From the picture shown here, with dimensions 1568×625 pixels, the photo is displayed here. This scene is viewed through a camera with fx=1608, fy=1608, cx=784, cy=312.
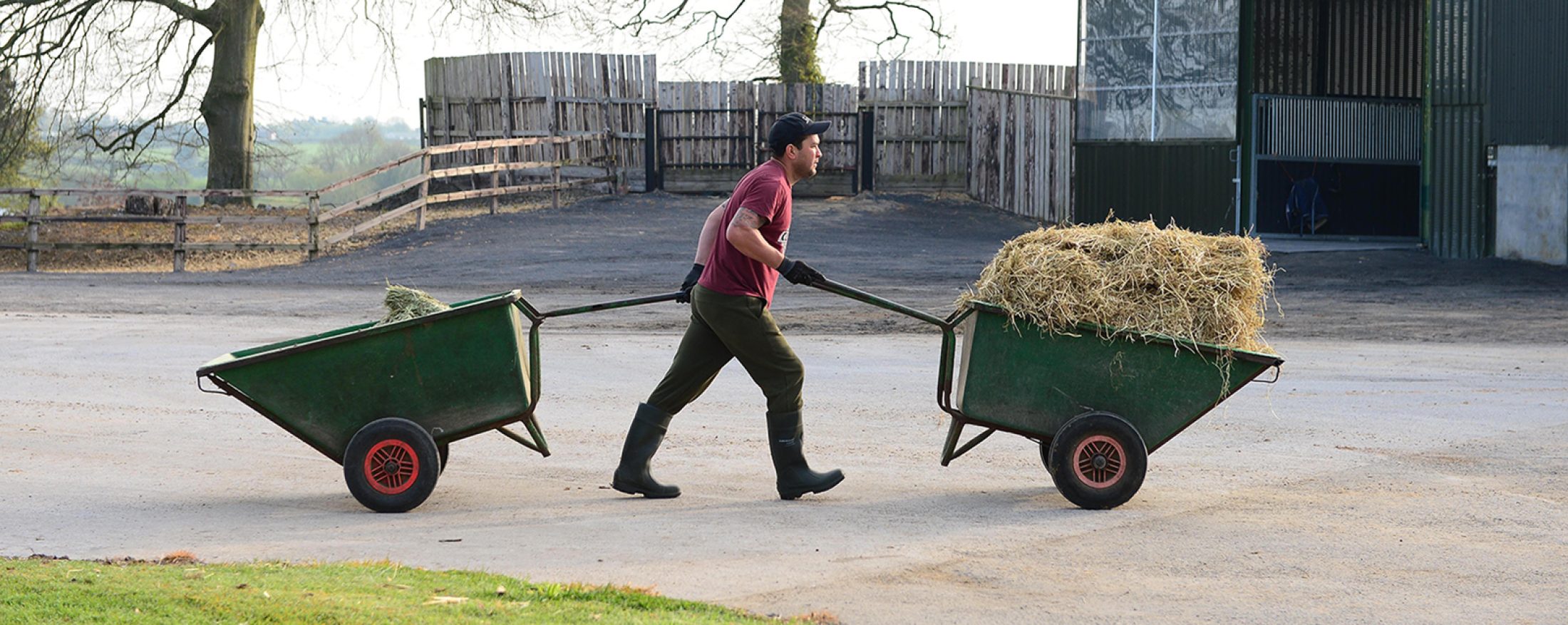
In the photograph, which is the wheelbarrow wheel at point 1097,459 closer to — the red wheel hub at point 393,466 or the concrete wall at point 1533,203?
the red wheel hub at point 393,466

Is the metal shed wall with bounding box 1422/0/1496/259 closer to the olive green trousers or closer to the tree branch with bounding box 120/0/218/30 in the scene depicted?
the olive green trousers

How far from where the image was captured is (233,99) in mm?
30844

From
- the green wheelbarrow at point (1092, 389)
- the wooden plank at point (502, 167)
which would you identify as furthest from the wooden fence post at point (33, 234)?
the green wheelbarrow at point (1092, 389)

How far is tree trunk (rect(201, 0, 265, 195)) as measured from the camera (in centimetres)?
3033

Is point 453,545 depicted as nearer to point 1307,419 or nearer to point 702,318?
point 702,318

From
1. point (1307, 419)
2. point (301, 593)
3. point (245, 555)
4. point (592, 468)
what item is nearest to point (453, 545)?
point (245, 555)

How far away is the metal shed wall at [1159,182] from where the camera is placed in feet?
83.3

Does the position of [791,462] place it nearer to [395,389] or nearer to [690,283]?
[690,283]

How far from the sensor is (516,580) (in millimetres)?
5863

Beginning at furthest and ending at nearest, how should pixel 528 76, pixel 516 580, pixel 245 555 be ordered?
pixel 528 76 → pixel 245 555 → pixel 516 580

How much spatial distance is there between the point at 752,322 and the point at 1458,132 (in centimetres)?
1864

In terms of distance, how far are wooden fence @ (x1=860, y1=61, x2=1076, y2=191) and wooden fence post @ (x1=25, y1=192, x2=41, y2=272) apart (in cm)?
1574

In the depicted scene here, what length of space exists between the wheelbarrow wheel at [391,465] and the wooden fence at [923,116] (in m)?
26.1

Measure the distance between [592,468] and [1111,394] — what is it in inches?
113
